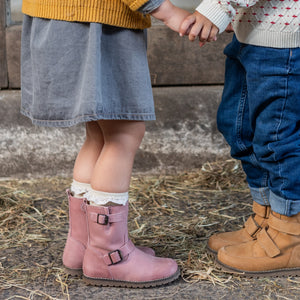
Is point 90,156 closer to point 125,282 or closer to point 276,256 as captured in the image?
point 125,282

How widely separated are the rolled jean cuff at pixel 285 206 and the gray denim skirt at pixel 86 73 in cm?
58

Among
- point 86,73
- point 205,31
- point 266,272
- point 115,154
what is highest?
point 205,31

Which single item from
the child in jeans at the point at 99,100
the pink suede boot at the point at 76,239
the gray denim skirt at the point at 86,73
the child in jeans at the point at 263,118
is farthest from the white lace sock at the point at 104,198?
the child in jeans at the point at 263,118

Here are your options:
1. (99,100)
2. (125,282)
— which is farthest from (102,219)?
(99,100)

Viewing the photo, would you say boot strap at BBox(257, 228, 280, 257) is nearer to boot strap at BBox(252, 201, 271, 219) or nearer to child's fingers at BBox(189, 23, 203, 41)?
boot strap at BBox(252, 201, 271, 219)

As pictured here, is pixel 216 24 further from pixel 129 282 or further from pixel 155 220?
pixel 155 220

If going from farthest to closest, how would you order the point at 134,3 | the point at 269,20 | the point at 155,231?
the point at 155,231
the point at 269,20
the point at 134,3

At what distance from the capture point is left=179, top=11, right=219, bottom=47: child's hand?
1568 mm

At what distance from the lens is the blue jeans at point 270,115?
→ 1.71 meters

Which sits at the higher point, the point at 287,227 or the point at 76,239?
the point at 287,227

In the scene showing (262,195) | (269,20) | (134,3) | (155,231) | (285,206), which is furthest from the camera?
(155,231)

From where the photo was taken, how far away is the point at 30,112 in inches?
68.5

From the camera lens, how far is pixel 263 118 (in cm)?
178

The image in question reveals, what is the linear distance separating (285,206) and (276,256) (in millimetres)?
198
